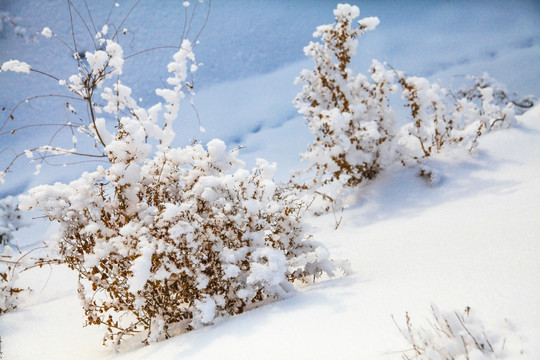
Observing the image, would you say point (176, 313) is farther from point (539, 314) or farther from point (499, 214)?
point (499, 214)

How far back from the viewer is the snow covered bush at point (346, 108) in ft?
19.5

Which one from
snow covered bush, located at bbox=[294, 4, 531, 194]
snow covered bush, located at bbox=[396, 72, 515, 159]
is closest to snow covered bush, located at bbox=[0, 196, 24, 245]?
snow covered bush, located at bbox=[294, 4, 531, 194]

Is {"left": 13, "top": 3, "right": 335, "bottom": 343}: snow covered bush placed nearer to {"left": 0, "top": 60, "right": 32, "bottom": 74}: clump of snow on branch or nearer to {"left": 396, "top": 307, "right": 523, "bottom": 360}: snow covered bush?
{"left": 0, "top": 60, "right": 32, "bottom": 74}: clump of snow on branch

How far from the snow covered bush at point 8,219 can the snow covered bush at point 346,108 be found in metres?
9.22

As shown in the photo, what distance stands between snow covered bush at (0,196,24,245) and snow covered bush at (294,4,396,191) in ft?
30.2

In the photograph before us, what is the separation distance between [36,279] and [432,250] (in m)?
6.76

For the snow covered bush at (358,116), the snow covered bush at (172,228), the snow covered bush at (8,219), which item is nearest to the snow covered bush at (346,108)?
the snow covered bush at (358,116)

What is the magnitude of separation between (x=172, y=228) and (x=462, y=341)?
1.73m

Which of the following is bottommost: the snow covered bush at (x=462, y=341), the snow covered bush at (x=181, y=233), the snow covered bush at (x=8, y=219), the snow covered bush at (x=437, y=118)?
the snow covered bush at (x=462, y=341)

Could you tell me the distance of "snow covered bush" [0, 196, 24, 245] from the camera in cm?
979

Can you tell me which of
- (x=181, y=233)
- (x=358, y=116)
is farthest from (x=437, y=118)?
(x=181, y=233)

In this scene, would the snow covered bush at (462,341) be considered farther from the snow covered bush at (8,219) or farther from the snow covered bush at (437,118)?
the snow covered bush at (8,219)

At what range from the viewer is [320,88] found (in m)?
6.74

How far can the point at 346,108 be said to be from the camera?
6.49m
